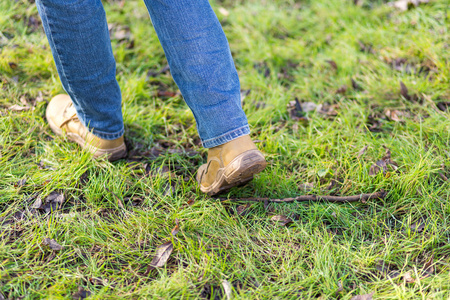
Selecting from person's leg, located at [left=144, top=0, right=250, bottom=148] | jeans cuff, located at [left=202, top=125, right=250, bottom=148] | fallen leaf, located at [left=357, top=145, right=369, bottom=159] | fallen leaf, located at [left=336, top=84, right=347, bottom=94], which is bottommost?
fallen leaf, located at [left=357, top=145, right=369, bottom=159]

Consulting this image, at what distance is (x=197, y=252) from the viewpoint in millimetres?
1800

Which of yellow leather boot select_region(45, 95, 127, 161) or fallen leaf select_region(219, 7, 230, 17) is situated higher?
fallen leaf select_region(219, 7, 230, 17)

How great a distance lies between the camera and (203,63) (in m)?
1.73

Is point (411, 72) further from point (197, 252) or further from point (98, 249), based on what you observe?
point (98, 249)

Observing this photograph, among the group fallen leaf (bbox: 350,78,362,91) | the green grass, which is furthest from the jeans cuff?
fallen leaf (bbox: 350,78,362,91)

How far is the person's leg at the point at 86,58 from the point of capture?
5.69 ft

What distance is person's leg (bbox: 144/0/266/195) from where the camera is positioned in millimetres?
1656

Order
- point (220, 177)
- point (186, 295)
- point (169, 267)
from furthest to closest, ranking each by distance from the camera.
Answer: point (220, 177) < point (169, 267) < point (186, 295)

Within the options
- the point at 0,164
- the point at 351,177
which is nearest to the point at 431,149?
the point at 351,177

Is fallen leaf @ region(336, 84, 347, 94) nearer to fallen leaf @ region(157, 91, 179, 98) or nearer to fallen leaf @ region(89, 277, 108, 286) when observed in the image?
fallen leaf @ region(157, 91, 179, 98)

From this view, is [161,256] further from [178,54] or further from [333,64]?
[333,64]

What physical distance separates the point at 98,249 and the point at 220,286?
68 cm

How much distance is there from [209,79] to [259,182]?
79 centimetres

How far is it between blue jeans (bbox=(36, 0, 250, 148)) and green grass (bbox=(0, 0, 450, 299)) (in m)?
0.51
